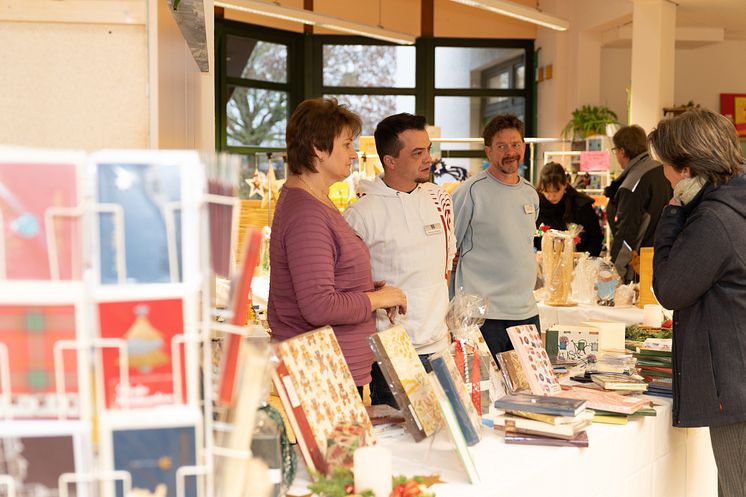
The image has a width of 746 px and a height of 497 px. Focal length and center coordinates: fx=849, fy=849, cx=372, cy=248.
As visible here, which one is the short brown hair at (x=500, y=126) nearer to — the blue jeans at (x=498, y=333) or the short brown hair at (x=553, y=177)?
the blue jeans at (x=498, y=333)

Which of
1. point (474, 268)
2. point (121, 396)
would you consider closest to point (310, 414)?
point (121, 396)

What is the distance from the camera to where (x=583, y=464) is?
2094 mm

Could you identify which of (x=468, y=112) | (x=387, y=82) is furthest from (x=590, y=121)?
(x=387, y=82)

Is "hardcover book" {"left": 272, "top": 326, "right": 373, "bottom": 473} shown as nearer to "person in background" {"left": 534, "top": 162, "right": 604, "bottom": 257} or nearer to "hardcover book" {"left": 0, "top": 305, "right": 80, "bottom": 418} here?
"hardcover book" {"left": 0, "top": 305, "right": 80, "bottom": 418}

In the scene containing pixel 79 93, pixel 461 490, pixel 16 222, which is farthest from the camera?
pixel 461 490

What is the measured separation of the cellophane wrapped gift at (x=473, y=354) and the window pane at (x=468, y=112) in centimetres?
1147

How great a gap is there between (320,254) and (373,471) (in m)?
0.78

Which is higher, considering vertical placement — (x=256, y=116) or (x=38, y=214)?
(x=256, y=116)

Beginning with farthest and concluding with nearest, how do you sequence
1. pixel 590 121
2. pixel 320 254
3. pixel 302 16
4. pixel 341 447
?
pixel 590 121 → pixel 302 16 → pixel 320 254 → pixel 341 447

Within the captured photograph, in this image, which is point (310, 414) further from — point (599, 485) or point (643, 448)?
point (643, 448)

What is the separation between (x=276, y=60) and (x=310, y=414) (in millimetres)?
11444

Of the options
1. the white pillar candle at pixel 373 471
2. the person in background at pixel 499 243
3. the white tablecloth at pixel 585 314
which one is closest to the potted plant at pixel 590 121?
the white tablecloth at pixel 585 314

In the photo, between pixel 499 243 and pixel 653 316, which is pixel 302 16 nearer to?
pixel 499 243

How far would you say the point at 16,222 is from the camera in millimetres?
861
